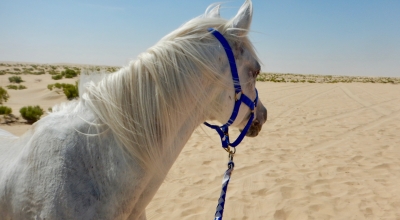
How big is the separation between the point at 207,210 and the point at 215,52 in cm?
288

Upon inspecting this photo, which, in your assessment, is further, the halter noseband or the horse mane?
the halter noseband

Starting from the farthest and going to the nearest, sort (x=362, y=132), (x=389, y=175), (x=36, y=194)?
1. (x=362, y=132)
2. (x=389, y=175)
3. (x=36, y=194)

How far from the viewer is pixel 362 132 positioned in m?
8.17

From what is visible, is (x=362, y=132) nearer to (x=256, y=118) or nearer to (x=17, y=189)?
(x=256, y=118)

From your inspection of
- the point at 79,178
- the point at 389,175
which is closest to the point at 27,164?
the point at 79,178

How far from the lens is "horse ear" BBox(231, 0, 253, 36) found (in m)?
1.45

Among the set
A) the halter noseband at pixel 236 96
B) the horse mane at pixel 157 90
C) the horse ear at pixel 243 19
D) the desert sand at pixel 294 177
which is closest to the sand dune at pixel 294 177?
the desert sand at pixel 294 177

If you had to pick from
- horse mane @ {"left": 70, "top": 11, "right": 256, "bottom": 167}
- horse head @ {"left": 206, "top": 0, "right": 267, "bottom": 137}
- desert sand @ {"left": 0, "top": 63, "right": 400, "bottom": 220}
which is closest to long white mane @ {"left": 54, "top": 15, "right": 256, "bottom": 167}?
horse mane @ {"left": 70, "top": 11, "right": 256, "bottom": 167}

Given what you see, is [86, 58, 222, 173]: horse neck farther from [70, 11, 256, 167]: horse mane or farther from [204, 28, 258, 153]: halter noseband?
[204, 28, 258, 153]: halter noseband

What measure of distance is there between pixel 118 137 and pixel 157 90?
0.91 ft

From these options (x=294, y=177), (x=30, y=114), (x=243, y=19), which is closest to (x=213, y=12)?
(x=243, y=19)

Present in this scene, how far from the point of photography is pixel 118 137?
1308 mm

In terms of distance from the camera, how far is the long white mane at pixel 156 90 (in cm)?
131

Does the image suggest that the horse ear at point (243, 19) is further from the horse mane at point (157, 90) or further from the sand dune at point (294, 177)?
the sand dune at point (294, 177)
